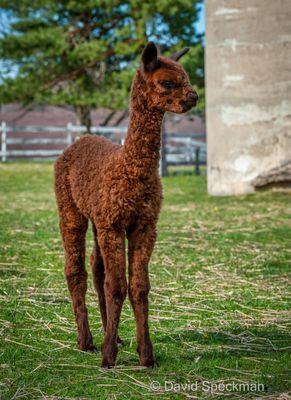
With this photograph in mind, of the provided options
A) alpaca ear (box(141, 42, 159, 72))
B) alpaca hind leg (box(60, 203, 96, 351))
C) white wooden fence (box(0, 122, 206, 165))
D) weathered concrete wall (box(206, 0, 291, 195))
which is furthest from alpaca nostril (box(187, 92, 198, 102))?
white wooden fence (box(0, 122, 206, 165))

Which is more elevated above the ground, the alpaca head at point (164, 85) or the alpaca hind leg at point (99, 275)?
the alpaca head at point (164, 85)

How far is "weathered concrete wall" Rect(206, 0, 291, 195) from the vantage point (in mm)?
11766

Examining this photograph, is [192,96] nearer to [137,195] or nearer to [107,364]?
[137,195]

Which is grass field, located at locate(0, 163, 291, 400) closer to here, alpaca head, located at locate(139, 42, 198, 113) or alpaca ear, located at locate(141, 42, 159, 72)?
alpaca head, located at locate(139, 42, 198, 113)

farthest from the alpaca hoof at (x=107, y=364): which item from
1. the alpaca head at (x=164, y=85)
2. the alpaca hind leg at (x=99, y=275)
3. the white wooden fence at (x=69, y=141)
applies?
the white wooden fence at (x=69, y=141)

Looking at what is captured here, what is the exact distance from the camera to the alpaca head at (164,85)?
3.62 m

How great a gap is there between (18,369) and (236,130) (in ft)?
29.5

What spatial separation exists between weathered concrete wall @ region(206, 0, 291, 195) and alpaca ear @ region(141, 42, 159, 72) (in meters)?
8.44

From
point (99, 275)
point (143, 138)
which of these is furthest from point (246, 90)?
point (143, 138)

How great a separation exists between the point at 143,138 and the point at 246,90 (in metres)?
8.64

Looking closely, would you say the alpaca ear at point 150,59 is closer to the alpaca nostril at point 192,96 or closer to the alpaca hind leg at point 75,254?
the alpaca nostril at point 192,96

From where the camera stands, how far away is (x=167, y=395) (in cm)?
327

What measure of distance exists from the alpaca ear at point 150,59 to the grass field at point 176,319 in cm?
159

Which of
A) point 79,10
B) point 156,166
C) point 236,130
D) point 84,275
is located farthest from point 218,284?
point 79,10
